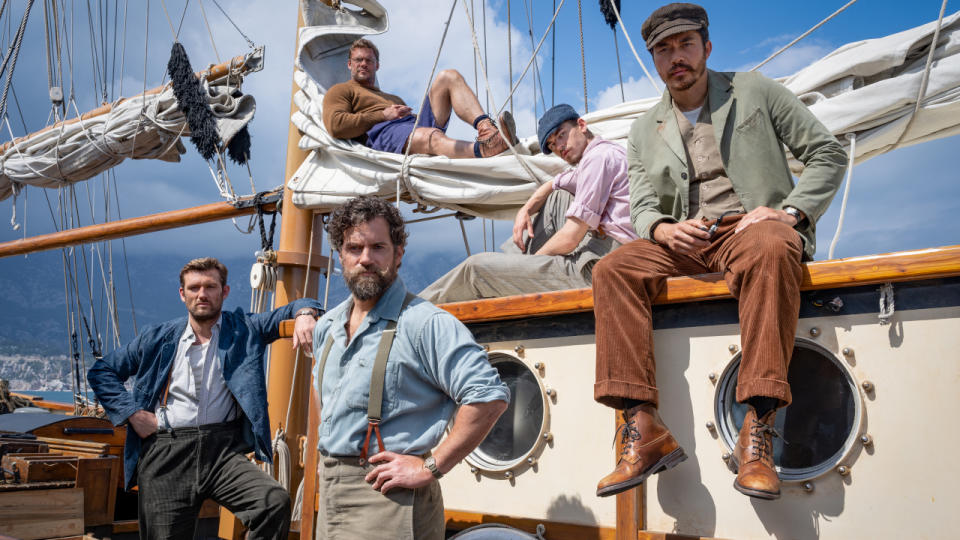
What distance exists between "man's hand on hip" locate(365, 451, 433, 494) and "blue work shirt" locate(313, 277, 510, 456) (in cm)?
6

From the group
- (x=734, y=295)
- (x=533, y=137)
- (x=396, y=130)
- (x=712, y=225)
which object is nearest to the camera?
(x=734, y=295)

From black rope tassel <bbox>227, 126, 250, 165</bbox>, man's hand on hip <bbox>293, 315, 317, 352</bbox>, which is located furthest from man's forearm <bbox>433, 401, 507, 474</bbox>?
black rope tassel <bbox>227, 126, 250, 165</bbox>

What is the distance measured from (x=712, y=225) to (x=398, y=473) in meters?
1.24

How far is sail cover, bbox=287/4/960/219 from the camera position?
10.8ft

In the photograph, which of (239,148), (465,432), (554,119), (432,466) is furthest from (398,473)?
(239,148)

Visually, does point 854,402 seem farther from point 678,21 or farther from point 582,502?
point 678,21

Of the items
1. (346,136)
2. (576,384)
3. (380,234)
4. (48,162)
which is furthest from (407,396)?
(48,162)

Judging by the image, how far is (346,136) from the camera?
479 cm

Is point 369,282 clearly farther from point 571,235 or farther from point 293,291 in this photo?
point 293,291

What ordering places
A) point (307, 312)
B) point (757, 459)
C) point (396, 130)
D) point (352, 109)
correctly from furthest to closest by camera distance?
point (352, 109)
point (396, 130)
point (307, 312)
point (757, 459)

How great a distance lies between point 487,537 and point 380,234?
1.21 meters

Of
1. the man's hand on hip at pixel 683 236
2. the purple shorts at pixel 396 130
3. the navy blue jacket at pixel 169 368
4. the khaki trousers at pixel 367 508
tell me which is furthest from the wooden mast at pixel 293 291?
the man's hand on hip at pixel 683 236

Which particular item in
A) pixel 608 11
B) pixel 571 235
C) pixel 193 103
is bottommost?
pixel 571 235

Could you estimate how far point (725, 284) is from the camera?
7.72ft
